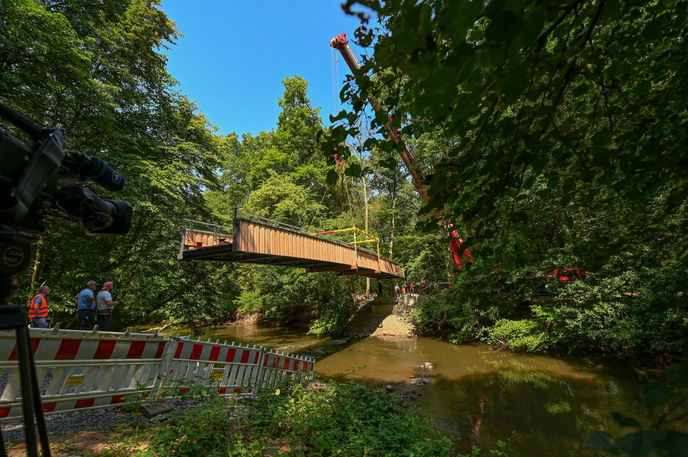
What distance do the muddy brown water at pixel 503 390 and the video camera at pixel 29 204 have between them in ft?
16.1

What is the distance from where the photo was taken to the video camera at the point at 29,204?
841 millimetres

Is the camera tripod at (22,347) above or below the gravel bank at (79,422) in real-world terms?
above

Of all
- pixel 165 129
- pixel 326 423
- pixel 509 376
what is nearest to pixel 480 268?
pixel 326 423

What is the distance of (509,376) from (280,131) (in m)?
20.3

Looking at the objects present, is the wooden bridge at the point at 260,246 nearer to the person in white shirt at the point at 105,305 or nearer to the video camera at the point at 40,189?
the person in white shirt at the point at 105,305

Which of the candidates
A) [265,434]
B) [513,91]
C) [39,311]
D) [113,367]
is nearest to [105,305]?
[39,311]

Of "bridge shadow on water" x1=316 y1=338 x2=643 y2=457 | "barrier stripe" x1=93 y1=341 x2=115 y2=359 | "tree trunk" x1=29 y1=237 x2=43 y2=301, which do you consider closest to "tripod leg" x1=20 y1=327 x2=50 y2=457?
"barrier stripe" x1=93 y1=341 x2=115 y2=359

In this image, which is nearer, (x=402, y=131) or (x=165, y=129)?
(x=402, y=131)

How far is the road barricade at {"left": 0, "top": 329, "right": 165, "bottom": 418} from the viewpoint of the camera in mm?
2846

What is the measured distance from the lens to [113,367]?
342 cm

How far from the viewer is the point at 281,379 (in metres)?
5.42

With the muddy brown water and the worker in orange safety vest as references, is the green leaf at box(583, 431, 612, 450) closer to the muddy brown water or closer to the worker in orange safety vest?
the muddy brown water

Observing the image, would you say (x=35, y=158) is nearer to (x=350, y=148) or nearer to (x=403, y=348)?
(x=350, y=148)

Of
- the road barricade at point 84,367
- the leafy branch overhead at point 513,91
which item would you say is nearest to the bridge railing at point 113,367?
the road barricade at point 84,367
